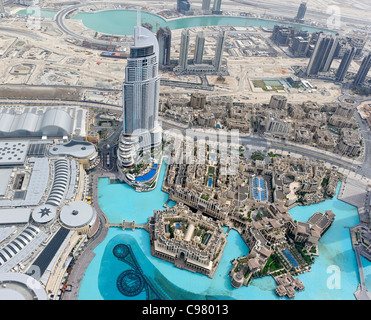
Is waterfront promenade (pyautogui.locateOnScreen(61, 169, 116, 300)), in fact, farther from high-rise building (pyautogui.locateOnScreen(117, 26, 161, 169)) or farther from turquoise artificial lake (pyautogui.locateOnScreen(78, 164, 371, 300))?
high-rise building (pyautogui.locateOnScreen(117, 26, 161, 169))

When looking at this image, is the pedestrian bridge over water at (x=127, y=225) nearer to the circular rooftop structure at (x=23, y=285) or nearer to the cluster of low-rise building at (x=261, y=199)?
the cluster of low-rise building at (x=261, y=199)

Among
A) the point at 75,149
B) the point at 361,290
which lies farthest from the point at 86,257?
the point at 361,290

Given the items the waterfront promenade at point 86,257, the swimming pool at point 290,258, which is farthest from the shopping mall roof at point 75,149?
the swimming pool at point 290,258

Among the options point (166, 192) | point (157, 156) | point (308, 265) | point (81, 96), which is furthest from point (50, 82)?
point (308, 265)

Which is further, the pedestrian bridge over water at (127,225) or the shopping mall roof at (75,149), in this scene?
the shopping mall roof at (75,149)

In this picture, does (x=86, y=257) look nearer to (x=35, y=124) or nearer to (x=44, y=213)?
(x=44, y=213)

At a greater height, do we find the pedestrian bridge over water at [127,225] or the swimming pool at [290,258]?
the swimming pool at [290,258]
